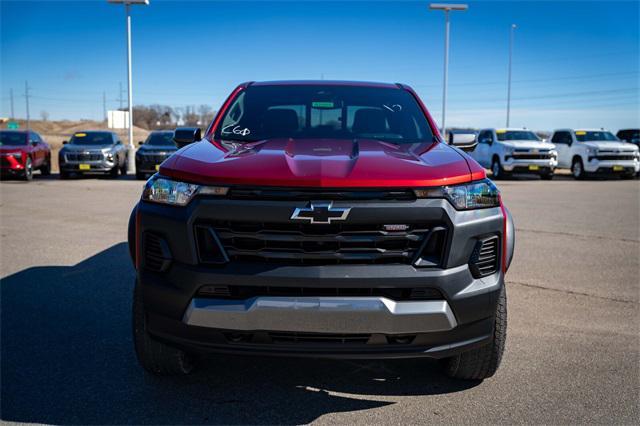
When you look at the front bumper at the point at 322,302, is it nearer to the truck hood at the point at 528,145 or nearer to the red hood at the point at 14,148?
the red hood at the point at 14,148

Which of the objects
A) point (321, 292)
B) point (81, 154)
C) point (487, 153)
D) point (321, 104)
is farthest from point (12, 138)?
point (321, 292)

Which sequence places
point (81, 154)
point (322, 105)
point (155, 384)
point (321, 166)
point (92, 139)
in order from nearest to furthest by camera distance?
1. point (321, 166)
2. point (155, 384)
3. point (322, 105)
4. point (81, 154)
5. point (92, 139)

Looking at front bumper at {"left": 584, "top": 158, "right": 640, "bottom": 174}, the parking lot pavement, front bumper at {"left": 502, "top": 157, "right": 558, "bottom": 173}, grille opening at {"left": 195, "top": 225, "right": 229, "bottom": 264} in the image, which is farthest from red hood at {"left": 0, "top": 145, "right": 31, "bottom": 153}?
front bumper at {"left": 584, "top": 158, "right": 640, "bottom": 174}

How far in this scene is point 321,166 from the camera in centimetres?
299

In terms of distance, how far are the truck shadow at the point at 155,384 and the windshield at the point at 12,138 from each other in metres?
17.6

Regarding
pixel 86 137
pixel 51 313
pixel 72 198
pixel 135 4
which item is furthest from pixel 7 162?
pixel 51 313

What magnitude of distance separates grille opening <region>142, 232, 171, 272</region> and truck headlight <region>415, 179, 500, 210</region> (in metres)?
1.25

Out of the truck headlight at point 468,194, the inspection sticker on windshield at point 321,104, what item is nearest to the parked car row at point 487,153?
the inspection sticker on windshield at point 321,104

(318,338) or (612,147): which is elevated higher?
(612,147)

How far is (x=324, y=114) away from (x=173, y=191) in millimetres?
1781

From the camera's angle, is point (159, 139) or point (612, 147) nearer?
point (159, 139)

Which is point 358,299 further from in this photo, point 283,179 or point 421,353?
point 283,179

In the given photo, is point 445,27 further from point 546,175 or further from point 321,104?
point 321,104

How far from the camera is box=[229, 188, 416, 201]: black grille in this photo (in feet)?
9.29
